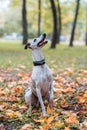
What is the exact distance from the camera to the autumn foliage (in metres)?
4.95

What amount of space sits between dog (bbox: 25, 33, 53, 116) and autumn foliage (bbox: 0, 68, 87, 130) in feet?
0.66

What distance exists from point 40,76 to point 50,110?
0.53 m

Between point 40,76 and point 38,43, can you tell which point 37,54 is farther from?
point 40,76

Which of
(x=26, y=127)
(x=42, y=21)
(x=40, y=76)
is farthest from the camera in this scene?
(x=42, y=21)

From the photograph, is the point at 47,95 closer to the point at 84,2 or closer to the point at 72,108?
the point at 72,108

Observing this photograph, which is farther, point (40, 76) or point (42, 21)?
point (42, 21)

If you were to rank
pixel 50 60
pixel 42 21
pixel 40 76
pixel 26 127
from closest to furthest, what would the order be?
pixel 26 127, pixel 40 76, pixel 50 60, pixel 42 21

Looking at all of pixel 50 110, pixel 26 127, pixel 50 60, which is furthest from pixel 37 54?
pixel 50 60

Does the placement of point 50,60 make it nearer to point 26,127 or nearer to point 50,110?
point 50,110

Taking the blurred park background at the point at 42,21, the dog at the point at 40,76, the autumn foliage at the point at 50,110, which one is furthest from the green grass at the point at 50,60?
the blurred park background at the point at 42,21

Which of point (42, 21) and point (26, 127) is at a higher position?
point (26, 127)

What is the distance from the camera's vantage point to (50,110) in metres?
5.53

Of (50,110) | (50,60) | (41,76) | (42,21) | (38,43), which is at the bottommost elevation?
(42,21)

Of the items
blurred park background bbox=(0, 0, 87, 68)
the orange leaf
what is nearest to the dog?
the orange leaf
